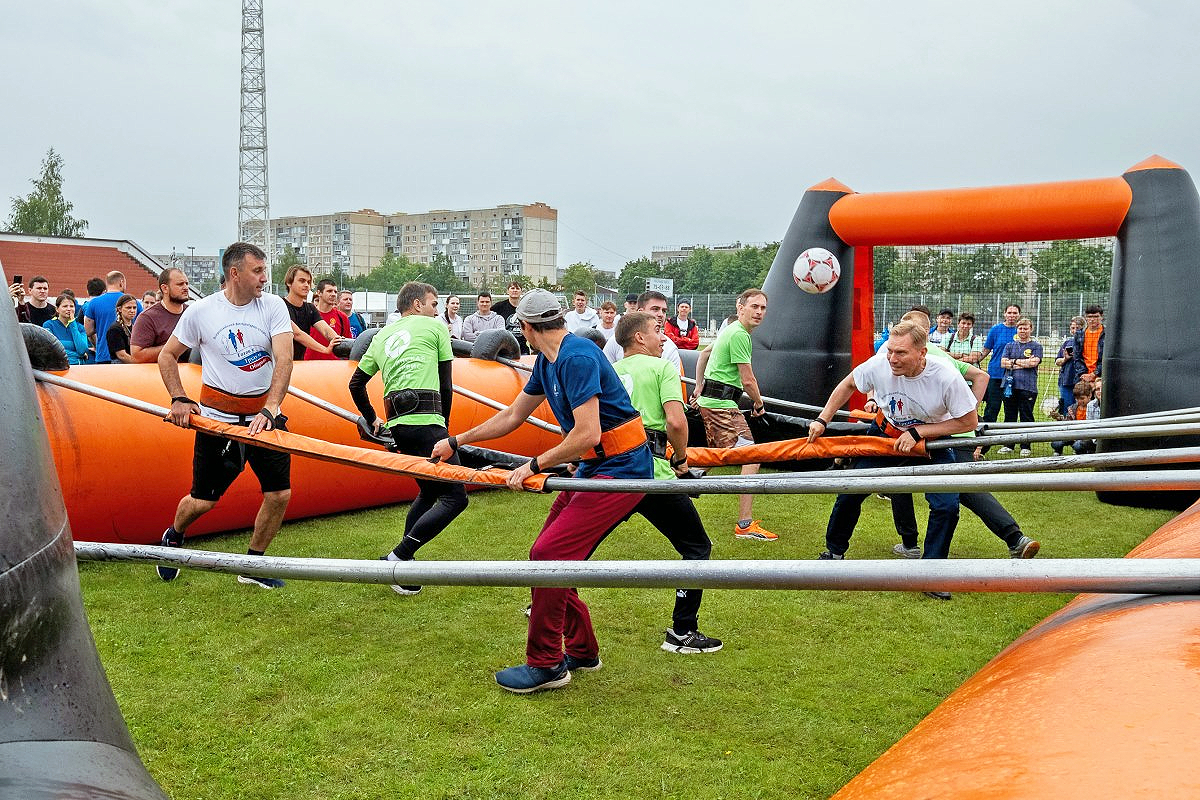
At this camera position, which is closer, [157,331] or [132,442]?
[132,442]

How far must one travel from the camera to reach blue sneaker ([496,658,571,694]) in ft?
13.9

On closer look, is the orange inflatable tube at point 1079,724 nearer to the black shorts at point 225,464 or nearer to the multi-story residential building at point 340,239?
the black shorts at point 225,464

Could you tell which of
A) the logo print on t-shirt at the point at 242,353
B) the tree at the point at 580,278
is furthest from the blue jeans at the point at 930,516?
the tree at the point at 580,278

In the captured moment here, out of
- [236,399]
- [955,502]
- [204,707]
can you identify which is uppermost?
[236,399]

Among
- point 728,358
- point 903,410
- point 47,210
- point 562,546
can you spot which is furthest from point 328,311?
point 47,210

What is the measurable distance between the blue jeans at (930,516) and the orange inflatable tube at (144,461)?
370 centimetres

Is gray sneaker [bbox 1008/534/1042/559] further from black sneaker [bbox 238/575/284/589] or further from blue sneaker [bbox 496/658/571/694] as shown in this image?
black sneaker [bbox 238/575/284/589]

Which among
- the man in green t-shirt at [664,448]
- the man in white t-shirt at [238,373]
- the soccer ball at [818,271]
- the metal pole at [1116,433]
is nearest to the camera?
the metal pole at [1116,433]

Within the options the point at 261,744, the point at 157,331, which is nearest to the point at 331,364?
the point at 157,331

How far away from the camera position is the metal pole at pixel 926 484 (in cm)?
284

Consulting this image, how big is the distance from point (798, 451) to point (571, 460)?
253 centimetres

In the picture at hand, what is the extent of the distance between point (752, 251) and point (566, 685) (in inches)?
2192

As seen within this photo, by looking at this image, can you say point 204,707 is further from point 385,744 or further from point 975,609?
point 975,609

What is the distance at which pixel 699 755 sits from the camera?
3.64 m
